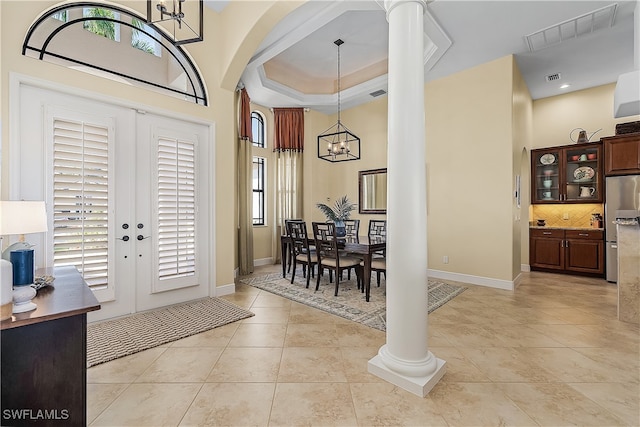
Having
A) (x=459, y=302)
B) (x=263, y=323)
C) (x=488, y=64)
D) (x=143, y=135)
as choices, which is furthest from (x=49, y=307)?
(x=488, y=64)

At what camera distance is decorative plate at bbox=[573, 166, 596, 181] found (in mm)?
5295

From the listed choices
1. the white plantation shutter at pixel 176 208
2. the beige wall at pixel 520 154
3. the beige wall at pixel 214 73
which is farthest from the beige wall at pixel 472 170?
the white plantation shutter at pixel 176 208

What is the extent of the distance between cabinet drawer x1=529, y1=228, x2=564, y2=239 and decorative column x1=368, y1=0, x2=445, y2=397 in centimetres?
499

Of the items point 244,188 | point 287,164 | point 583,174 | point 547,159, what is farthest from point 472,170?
point 244,188

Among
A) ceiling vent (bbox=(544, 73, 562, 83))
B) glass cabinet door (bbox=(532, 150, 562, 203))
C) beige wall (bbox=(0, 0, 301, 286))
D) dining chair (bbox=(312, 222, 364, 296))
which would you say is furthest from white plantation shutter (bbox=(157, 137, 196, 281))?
glass cabinet door (bbox=(532, 150, 562, 203))

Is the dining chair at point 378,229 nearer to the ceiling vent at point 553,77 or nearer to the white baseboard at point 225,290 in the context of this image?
the white baseboard at point 225,290

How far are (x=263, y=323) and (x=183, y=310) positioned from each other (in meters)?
1.04

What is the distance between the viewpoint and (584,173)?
535 centimetres

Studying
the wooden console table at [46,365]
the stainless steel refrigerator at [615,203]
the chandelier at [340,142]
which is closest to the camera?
the wooden console table at [46,365]

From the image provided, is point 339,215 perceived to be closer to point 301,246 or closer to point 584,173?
point 301,246

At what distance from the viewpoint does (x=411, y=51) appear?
1987mm

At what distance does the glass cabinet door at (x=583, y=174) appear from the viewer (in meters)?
5.20

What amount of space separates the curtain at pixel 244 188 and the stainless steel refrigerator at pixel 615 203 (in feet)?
20.2

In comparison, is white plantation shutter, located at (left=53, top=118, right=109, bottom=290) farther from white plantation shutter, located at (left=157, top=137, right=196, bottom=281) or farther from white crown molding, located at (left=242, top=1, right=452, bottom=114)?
white crown molding, located at (left=242, top=1, right=452, bottom=114)
